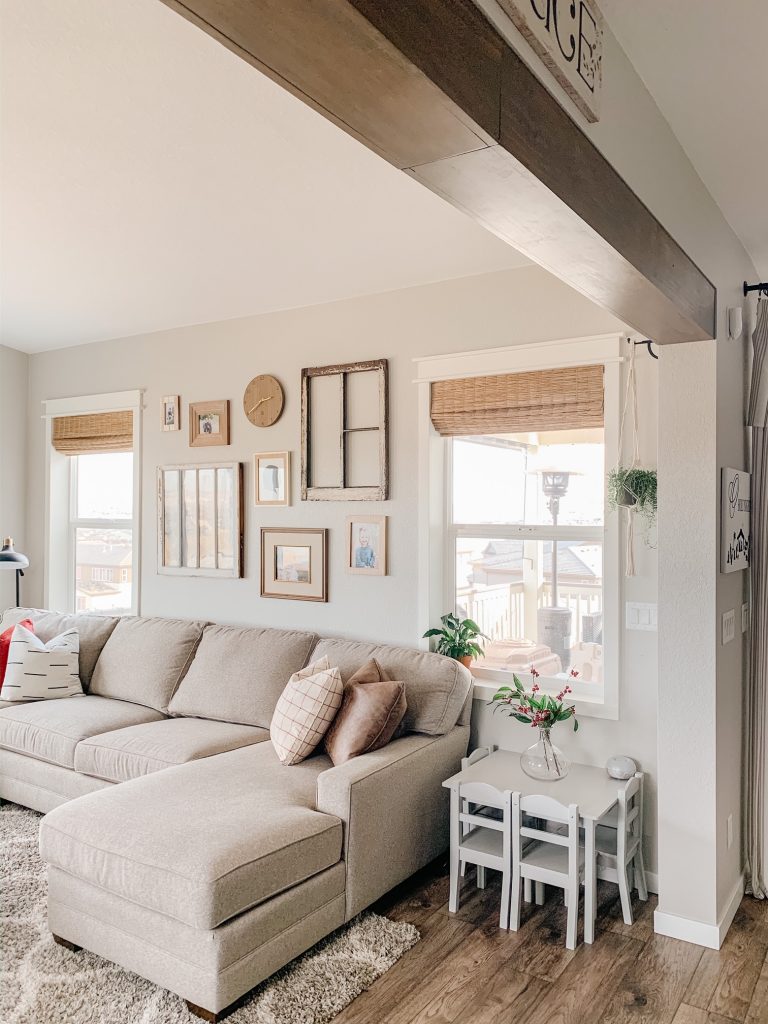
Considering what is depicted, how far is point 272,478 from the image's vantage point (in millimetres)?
4148

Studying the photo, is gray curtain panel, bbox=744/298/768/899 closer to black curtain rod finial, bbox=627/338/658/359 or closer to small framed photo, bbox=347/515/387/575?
black curtain rod finial, bbox=627/338/658/359

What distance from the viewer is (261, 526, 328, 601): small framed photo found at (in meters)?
3.96

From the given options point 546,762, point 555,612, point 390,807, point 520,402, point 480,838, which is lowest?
point 480,838

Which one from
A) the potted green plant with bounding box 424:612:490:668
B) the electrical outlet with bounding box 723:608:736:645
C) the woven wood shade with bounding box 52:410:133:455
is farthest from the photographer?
the woven wood shade with bounding box 52:410:133:455

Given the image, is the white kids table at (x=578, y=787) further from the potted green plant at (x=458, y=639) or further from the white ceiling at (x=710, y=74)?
the white ceiling at (x=710, y=74)

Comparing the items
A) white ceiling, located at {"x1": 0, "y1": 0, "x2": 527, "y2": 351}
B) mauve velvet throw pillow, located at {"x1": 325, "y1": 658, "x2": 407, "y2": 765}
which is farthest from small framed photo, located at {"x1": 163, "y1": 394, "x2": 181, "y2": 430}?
mauve velvet throw pillow, located at {"x1": 325, "y1": 658, "x2": 407, "y2": 765}

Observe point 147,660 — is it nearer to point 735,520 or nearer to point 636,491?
point 636,491

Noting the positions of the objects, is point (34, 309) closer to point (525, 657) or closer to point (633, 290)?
point (525, 657)

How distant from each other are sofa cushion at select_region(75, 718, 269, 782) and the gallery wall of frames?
2.65 feet

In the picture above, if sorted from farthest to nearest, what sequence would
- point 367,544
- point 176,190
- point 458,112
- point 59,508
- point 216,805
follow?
point 59,508 → point 367,544 → point 176,190 → point 216,805 → point 458,112

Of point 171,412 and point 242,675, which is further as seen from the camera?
point 171,412

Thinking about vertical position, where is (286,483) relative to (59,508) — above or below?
above

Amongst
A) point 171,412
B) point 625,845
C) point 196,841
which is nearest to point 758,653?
point 625,845

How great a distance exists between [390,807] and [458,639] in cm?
90
